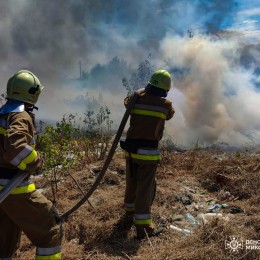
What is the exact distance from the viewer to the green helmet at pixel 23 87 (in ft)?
12.1

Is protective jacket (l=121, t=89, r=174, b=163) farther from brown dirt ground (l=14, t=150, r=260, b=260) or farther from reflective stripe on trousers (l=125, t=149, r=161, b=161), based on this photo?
brown dirt ground (l=14, t=150, r=260, b=260)

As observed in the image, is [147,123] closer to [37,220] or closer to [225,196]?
[37,220]

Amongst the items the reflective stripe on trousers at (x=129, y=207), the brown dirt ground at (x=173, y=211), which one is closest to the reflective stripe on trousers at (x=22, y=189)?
the brown dirt ground at (x=173, y=211)


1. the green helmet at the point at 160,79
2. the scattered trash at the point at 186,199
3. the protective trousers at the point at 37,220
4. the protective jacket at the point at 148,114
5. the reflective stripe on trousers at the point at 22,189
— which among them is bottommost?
the scattered trash at the point at 186,199

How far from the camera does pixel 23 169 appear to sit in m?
3.39

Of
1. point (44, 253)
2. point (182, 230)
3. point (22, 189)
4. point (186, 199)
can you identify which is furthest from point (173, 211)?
point (22, 189)

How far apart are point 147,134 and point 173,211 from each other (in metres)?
1.47

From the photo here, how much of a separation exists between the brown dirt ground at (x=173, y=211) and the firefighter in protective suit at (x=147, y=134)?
40 centimetres

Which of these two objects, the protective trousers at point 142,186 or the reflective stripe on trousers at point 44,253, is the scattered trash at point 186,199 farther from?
the reflective stripe on trousers at point 44,253

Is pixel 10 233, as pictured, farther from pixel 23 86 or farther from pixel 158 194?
pixel 158 194

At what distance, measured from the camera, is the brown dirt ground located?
424cm

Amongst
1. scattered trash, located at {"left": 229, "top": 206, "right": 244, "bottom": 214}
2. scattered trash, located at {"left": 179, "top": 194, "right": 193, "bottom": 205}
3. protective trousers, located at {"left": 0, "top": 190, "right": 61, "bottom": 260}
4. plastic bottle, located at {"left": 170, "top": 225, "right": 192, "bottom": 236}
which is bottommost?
plastic bottle, located at {"left": 170, "top": 225, "right": 192, "bottom": 236}

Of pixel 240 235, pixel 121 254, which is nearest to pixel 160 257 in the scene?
pixel 121 254

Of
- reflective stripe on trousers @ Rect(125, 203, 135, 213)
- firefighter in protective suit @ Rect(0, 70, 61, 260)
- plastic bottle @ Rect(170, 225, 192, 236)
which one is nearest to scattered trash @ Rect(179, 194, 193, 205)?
plastic bottle @ Rect(170, 225, 192, 236)
